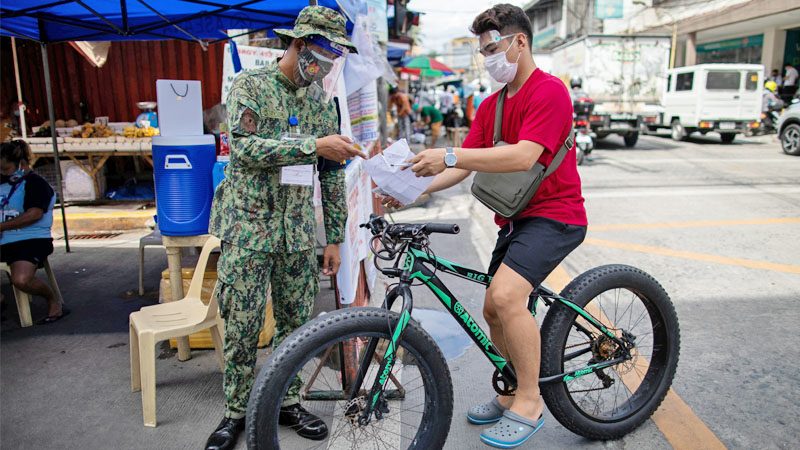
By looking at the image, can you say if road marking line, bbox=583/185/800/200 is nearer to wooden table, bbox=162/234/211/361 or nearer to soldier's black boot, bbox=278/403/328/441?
wooden table, bbox=162/234/211/361

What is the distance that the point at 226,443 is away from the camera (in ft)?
9.47

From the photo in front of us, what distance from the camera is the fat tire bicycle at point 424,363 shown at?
2285mm

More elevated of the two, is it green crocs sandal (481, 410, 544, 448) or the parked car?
the parked car

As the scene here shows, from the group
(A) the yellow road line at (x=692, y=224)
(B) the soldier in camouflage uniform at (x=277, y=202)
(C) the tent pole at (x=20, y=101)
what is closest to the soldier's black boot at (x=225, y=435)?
(B) the soldier in camouflage uniform at (x=277, y=202)

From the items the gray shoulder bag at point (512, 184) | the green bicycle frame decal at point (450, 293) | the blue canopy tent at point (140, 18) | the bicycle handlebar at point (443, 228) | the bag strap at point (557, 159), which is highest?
the blue canopy tent at point (140, 18)

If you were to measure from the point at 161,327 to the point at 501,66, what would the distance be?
91.8 inches

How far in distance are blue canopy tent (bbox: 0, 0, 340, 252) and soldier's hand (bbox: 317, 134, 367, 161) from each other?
2.23m

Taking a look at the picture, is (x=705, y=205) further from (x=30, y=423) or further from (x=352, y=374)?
(x=30, y=423)

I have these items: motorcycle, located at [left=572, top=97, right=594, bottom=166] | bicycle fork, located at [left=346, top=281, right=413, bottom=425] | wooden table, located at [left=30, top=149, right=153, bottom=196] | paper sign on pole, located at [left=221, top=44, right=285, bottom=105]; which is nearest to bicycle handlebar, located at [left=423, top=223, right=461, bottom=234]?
bicycle fork, located at [left=346, top=281, right=413, bottom=425]

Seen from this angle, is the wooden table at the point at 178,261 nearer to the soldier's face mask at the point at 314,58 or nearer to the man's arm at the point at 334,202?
the man's arm at the point at 334,202

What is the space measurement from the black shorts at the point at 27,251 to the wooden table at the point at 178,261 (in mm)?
1512

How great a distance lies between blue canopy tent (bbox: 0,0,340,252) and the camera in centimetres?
454

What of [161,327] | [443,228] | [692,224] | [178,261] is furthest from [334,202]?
[692,224]

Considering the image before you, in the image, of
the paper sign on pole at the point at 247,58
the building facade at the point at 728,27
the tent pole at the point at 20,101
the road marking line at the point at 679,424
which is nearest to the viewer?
the road marking line at the point at 679,424
